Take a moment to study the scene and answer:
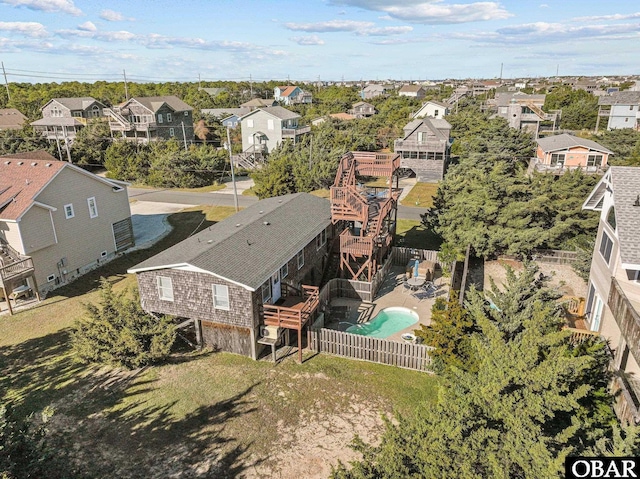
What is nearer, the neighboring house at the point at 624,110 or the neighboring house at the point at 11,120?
the neighboring house at the point at 11,120

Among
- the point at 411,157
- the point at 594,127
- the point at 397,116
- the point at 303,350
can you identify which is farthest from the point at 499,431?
the point at 594,127

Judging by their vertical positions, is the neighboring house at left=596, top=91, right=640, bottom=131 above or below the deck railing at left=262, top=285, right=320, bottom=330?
above

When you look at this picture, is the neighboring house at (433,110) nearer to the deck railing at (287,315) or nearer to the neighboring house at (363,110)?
the neighboring house at (363,110)

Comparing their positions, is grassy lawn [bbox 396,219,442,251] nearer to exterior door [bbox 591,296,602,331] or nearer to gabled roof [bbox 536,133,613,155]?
exterior door [bbox 591,296,602,331]

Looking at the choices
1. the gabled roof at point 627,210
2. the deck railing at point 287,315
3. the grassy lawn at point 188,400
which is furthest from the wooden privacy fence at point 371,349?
the gabled roof at point 627,210

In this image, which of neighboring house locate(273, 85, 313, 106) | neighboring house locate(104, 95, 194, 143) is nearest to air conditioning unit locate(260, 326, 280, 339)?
neighboring house locate(104, 95, 194, 143)

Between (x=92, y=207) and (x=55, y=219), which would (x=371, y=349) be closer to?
(x=55, y=219)
